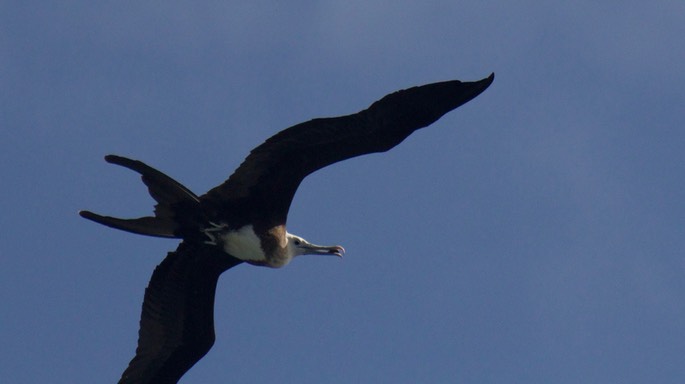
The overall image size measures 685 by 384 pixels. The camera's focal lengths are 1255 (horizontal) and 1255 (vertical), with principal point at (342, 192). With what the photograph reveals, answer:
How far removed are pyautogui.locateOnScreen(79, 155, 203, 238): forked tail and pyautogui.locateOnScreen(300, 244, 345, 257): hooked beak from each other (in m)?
1.25

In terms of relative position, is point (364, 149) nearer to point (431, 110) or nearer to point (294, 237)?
point (431, 110)

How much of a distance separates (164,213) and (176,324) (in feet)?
5.27

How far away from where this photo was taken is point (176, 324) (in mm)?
12922

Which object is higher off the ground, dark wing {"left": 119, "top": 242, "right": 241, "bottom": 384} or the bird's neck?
the bird's neck

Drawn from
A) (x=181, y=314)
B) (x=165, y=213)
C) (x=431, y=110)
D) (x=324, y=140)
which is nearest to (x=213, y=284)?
(x=181, y=314)

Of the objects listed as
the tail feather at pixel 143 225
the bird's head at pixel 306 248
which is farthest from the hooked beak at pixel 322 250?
the tail feather at pixel 143 225

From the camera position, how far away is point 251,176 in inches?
465

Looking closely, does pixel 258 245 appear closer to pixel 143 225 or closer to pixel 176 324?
pixel 143 225

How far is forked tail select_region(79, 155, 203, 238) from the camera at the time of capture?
11.5m

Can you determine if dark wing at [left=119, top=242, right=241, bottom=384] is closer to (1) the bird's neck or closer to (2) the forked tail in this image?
(1) the bird's neck

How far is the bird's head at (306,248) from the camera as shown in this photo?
12547 millimetres

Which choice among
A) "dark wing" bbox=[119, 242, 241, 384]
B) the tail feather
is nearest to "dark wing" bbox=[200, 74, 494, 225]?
the tail feather

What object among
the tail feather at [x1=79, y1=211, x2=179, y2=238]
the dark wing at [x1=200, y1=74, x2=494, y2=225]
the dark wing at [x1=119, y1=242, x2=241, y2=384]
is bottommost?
the dark wing at [x1=119, y1=242, x2=241, y2=384]

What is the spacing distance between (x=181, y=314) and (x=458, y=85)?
3.95 meters
